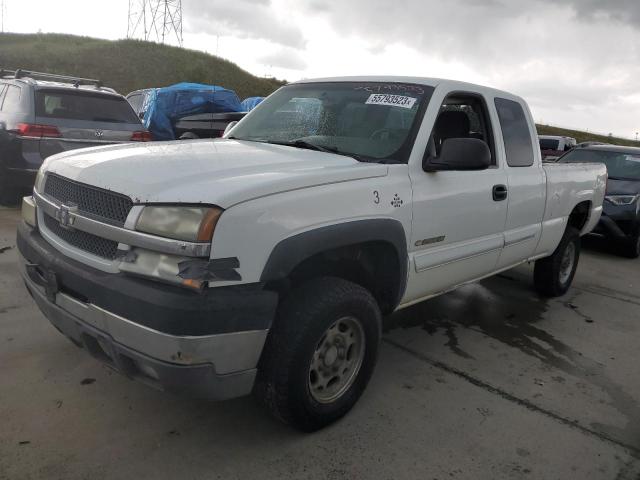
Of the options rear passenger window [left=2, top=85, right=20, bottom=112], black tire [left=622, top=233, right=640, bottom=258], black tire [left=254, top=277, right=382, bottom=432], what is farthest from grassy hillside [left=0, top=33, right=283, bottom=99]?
black tire [left=254, top=277, right=382, bottom=432]

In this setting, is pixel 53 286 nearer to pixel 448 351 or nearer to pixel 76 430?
pixel 76 430

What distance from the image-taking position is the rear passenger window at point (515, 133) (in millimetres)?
4137

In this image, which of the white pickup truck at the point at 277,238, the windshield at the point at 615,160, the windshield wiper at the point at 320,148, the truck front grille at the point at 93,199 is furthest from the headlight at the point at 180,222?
the windshield at the point at 615,160

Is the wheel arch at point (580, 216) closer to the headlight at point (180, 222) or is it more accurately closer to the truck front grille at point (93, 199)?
the headlight at point (180, 222)

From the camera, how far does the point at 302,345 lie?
244cm

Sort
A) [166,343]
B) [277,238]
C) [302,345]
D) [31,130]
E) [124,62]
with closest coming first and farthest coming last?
[166,343], [277,238], [302,345], [31,130], [124,62]

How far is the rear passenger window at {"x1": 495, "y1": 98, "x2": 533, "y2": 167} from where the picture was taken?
4137 millimetres

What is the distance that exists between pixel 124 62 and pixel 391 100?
138 feet

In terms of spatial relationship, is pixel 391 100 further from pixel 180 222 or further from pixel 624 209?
pixel 624 209

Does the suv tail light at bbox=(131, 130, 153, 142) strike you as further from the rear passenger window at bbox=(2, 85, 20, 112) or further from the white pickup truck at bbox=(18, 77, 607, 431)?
the white pickup truck at bbox=(18, 77, 607, 431)

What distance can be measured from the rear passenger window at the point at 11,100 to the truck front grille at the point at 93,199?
4.67m

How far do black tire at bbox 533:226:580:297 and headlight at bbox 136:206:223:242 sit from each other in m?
4.11

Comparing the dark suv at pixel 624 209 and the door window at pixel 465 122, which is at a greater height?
the door window at pixel 465 122

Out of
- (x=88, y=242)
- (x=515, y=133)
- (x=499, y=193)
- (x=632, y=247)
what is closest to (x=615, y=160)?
(x=632, y=247)
